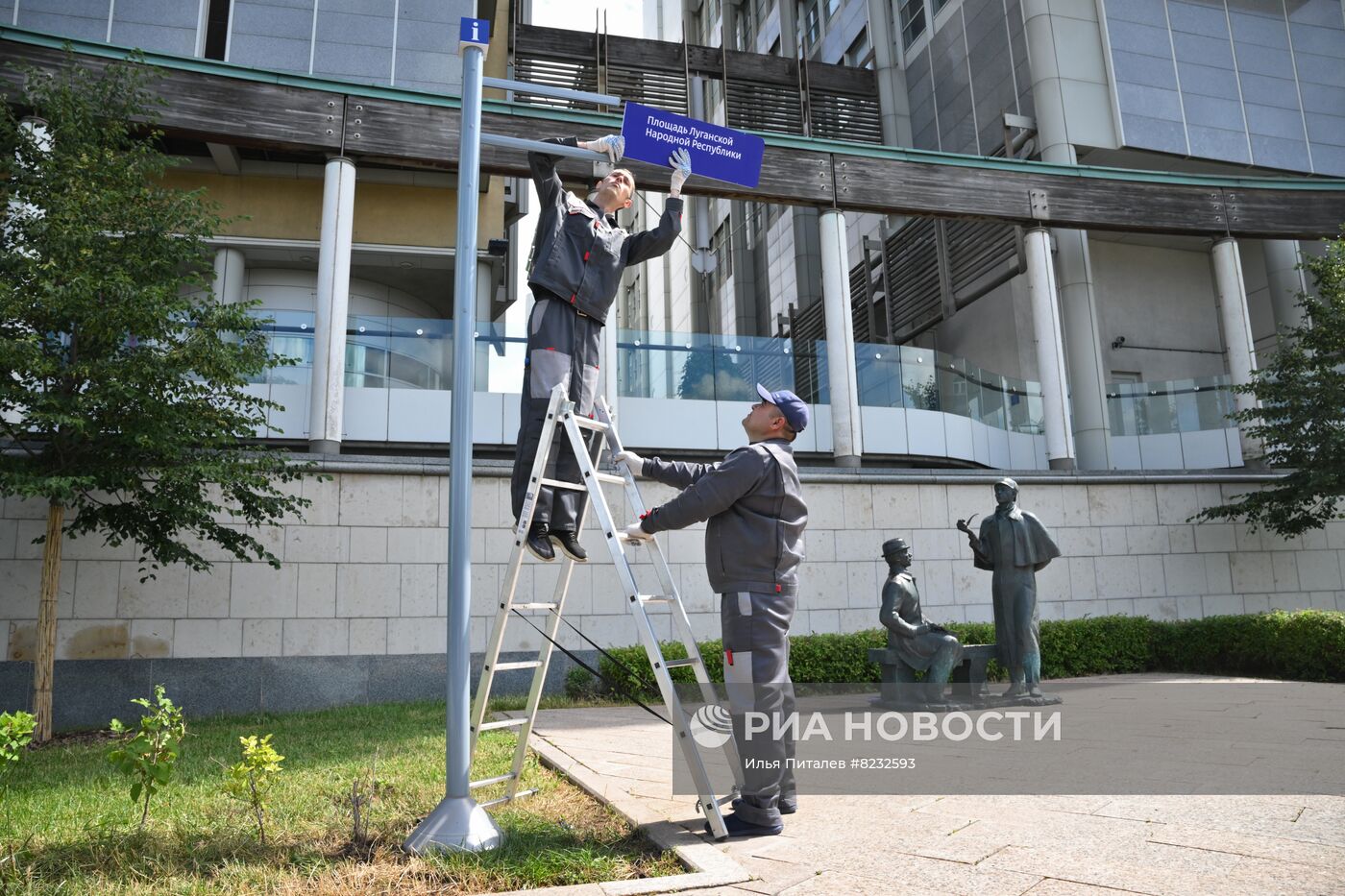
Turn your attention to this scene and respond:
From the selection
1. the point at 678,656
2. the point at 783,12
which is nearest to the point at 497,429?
the point at 678,656

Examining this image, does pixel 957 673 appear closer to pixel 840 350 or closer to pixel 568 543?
pixel 840 350

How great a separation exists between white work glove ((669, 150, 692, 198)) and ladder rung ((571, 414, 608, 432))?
1.34 m

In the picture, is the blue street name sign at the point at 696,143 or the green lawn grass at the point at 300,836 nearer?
the green lawn grass at the point at 300,836

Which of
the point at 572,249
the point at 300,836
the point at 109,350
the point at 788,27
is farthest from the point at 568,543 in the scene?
the point at 788,27

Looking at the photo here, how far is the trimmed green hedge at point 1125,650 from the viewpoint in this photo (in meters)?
10.9

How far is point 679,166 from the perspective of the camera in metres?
4.92

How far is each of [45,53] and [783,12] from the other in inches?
862

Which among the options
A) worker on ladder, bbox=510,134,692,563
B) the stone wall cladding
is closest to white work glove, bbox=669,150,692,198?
worker on ladder, bbox=510,134,692,563

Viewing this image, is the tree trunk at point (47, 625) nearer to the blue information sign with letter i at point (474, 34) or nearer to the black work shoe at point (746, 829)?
the blue information sign with letter i at point (474, 34)

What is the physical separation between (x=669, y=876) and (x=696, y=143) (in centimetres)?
364

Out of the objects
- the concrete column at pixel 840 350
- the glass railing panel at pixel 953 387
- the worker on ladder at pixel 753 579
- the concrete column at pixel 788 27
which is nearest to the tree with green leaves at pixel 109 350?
the worker on ladder at pixel 753 579

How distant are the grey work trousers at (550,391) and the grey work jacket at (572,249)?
0.10 metres

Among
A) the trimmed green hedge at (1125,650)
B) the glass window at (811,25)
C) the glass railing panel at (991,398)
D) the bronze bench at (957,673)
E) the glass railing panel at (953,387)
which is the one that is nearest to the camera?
the bronze bench at (957,673)

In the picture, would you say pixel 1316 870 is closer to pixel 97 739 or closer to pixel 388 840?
pixel 388 840
